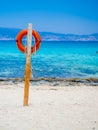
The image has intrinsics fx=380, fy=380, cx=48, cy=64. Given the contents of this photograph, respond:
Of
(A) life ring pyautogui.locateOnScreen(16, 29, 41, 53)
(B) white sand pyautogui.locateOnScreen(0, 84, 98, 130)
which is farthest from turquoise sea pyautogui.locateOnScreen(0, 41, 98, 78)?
(B) white sand pyautogui.locateOnScreen(0, 84, 98, 130)

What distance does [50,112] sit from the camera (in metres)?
8.49

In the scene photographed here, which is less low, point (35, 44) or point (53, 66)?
point (35, 44)

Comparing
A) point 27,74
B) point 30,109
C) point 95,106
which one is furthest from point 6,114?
point 95,106

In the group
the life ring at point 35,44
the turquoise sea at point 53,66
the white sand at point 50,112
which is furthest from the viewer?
the turquoise sea at point 53,66

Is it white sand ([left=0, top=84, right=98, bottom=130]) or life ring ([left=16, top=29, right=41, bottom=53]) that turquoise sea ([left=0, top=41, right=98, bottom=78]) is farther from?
white sand ([left=0, top=84, right=98, bottom=130])

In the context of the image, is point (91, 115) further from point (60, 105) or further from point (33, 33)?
point (33, 33)

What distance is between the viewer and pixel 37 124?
7375 mm

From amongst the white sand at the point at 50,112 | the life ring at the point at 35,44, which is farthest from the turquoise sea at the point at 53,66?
the white sand at the point at 50,112

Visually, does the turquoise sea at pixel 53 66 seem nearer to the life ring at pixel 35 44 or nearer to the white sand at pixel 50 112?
the life ring at pixel 35 44

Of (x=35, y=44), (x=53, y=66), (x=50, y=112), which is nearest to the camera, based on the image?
(x=50, y=112)

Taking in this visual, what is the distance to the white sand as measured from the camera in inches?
287

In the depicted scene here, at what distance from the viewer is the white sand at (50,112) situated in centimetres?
729

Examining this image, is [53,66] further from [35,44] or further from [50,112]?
[50,112]

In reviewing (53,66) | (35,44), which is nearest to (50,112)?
(35,44)
